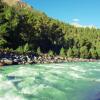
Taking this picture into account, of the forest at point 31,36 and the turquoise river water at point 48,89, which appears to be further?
the forest at point 31,36

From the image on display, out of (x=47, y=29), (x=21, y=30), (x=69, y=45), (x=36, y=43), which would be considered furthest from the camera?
(x=69, y=45)

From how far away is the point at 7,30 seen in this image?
294ft

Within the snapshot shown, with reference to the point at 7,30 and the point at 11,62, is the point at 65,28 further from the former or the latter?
the point at 11,62

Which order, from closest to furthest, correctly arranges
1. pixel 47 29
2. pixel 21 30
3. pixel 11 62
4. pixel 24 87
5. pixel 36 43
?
1. pixel 24 87
2. pixel 11 62
3. pixel 21 30
4. pixel 36 43
5. pixel 47 29

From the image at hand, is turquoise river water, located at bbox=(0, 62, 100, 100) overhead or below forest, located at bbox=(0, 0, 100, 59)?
below

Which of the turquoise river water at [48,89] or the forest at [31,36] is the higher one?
the forest at [31,36]

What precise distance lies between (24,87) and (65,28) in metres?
141

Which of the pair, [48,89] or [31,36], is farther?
[31,36]

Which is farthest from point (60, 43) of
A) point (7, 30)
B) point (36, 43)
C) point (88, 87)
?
point (88, 87)

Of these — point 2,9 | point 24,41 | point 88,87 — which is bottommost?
point 88,87

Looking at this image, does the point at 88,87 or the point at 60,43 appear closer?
the point at 88,87

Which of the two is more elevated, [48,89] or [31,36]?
[31,36]

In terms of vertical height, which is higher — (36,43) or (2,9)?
(2,9)

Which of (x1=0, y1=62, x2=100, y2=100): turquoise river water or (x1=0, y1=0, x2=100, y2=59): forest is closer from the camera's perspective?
(x1=0, y1=62, x2=100, y2=100): turquoise river water
